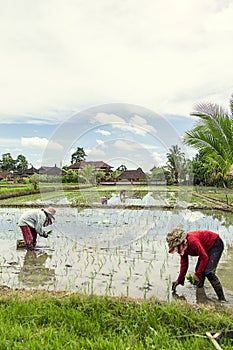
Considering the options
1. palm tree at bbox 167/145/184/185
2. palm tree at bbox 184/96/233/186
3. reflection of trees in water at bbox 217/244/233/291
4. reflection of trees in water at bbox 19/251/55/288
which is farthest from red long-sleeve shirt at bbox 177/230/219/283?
palm tree at bbox 184/96/233/186

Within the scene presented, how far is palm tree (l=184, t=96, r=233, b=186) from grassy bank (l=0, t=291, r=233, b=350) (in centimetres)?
670

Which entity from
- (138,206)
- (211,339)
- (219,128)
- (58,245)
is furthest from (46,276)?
(138,206)

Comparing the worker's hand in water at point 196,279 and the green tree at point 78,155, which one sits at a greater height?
the green tree at point 78,155

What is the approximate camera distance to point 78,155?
5969 millimetres

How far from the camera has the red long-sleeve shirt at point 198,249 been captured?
331cm

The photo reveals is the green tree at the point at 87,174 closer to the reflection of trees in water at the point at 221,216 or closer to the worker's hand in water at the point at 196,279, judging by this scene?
the reflection of trees in water at the point at 221,216

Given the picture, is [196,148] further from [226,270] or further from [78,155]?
[226,270]

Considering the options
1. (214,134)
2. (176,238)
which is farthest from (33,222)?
→ (214,134)

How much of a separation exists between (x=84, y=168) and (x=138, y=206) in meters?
5.04

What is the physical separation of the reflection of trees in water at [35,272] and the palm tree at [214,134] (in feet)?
19.2

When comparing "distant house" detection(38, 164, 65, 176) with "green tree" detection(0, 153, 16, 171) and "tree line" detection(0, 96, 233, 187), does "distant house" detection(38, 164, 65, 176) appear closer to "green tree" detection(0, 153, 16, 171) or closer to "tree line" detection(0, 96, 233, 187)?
"tree line" detection(0, 96, 233, 187)

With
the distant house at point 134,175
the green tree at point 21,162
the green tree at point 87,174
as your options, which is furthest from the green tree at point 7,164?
the green tree at point 87,174

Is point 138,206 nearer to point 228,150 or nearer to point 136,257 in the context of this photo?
point 228,150

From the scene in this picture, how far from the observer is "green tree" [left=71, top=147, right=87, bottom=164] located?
5582mm
